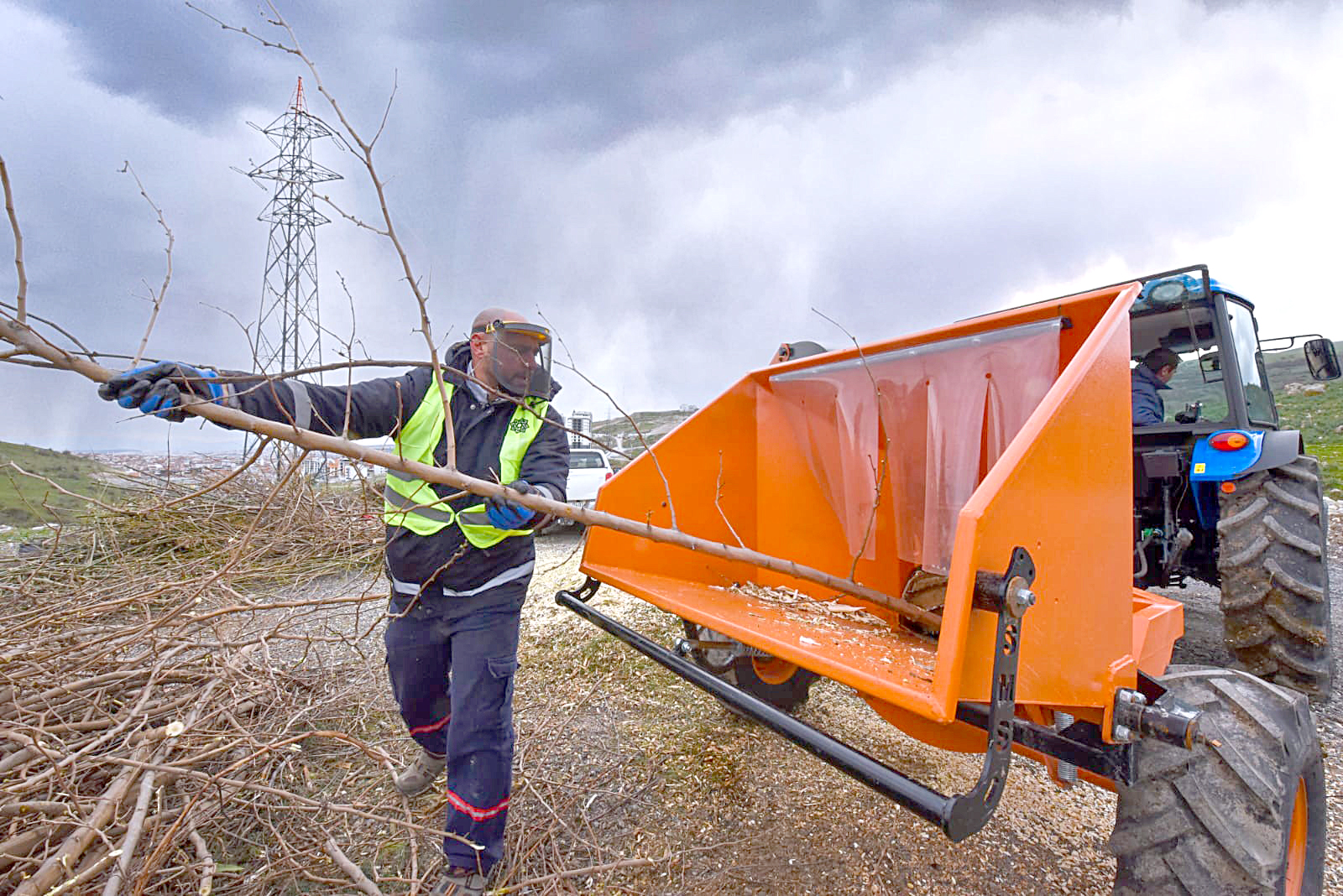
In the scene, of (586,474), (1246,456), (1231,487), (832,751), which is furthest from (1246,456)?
(586,474)

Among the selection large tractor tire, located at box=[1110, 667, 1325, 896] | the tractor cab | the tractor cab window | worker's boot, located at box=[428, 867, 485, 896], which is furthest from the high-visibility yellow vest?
the tractor cab window

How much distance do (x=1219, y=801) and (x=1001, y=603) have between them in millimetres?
762

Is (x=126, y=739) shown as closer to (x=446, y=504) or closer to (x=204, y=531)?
(x=446, y=504)

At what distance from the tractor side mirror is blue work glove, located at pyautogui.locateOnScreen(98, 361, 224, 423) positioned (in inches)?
218

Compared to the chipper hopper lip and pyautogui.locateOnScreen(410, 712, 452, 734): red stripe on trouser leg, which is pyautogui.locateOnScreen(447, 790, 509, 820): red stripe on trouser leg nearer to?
pyautogui.locateOnScreen(410, 712, 452, 734): red stripe on trouser leg

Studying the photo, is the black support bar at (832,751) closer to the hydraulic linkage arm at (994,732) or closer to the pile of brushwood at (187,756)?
the hydraulic linkage arm at (994,732)

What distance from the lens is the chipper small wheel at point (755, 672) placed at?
97.0 inches

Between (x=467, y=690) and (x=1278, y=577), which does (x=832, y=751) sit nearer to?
(x=467, y=690)

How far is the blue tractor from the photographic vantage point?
2.86 metres

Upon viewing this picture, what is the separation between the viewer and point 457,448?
2.27 m

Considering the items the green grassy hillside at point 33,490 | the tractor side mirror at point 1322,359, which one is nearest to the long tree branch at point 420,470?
the green grassy hillside at point 33,490

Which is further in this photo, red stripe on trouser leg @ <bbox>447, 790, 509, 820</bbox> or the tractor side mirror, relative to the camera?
the tractor side mirror

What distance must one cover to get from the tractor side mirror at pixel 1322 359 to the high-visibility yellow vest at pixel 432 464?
4670 millimetres

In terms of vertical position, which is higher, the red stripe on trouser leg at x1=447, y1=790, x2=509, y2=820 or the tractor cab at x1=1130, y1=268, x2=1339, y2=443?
the tractor cab at x1=1130, y1=268, x2=1339, y2=443
